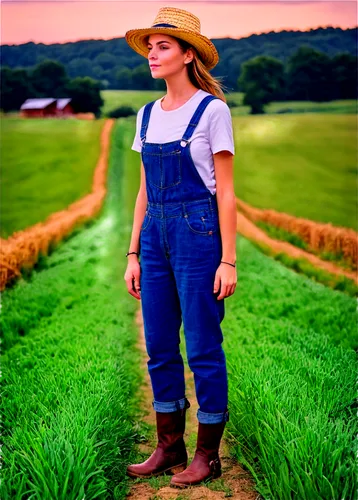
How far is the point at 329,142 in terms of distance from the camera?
40.5 feet

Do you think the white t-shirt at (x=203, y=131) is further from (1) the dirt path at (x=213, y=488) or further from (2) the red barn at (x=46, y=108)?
(2) the red barn at (x=46, y=108)

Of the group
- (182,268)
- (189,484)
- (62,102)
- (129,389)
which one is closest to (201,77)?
(182,268)

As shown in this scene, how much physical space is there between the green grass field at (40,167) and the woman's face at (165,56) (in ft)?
20.2

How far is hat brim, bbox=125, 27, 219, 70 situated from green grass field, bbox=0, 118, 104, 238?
5974mm

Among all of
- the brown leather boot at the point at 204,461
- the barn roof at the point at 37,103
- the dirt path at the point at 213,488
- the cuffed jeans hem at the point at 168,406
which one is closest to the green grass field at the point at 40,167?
the barn roof at the point at 37,103

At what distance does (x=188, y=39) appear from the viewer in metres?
3.30

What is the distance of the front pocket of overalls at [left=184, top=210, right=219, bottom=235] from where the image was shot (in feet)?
10.7

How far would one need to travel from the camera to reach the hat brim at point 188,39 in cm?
328

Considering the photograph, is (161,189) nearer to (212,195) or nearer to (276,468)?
(212,195)

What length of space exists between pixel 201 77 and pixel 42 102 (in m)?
7.53

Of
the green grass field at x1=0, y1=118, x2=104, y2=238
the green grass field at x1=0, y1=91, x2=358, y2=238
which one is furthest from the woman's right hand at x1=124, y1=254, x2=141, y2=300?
the green grass field at x1=0, y1=91, x2=358, y2=238

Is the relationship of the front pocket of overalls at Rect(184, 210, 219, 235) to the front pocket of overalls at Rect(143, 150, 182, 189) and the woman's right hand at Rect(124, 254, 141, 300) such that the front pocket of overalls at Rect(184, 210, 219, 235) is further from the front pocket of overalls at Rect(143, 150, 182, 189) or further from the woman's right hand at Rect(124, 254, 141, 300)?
the woman's right hand at Rect(124, 254, 141, 300)

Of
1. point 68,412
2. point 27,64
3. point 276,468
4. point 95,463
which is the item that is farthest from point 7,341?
point 27,64

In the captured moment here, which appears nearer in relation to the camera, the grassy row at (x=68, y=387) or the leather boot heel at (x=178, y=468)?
the grassy row at (x=68, y=387)
